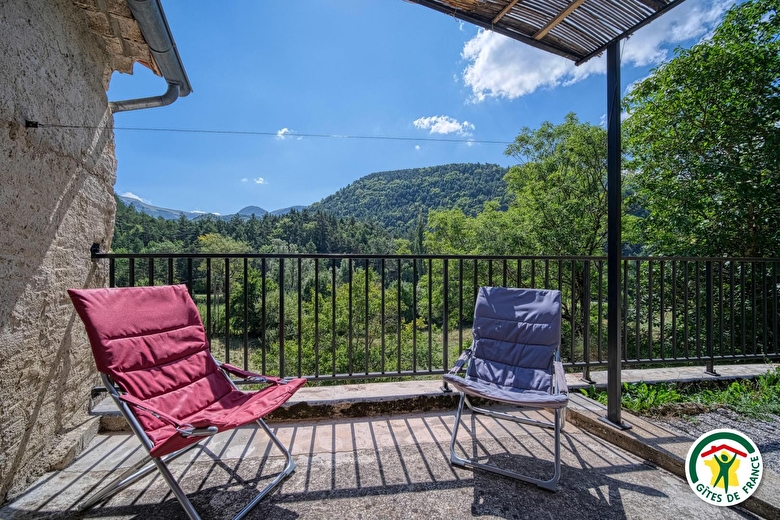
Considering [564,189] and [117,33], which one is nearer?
[117,33]

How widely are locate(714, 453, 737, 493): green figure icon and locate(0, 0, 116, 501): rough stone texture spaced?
125 inches

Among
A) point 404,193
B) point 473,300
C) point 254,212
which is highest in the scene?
point 404,193

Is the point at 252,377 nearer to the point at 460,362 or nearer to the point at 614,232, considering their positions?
the point at 460,362

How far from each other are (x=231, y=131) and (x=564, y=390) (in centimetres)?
426

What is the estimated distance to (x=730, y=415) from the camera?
235cm

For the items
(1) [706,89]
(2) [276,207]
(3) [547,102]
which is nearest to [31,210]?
(1) [706,89]

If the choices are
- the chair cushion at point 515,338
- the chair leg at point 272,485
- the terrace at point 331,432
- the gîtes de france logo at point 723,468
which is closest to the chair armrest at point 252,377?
the chair leg at point 272,485

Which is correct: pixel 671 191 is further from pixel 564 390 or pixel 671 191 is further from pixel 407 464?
pixel 407 464

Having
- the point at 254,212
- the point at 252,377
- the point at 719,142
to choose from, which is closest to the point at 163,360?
the point at 252,377

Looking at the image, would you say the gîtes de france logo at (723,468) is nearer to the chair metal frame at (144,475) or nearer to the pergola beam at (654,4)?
the chair metal frame at (144,475)

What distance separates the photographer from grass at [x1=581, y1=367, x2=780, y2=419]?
7.84ft

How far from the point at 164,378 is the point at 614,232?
2.65 m

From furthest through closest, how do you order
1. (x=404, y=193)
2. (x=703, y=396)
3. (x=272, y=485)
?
(x=404, y=193), (x=703, y=396), (x=272, y=485)

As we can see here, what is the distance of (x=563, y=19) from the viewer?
6.51ft
